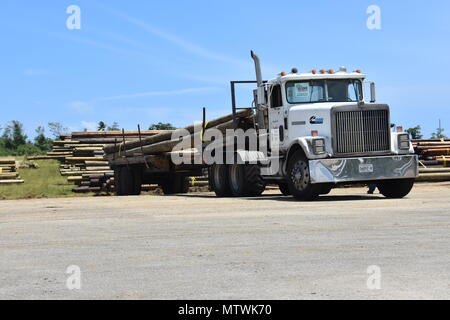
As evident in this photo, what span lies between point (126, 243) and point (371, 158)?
9561 millimetres

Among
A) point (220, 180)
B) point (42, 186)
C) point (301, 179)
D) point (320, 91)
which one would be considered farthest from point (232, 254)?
point (42, 186)

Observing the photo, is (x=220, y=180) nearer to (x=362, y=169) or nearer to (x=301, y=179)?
(x=301, y=179)

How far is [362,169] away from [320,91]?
2375 millimetres

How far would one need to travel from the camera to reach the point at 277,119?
63.4ft

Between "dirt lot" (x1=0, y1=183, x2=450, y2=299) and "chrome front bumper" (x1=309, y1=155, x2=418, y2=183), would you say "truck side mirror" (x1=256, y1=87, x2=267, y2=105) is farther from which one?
"dirt lot" (x1=0, y1=183, x2=450, y2=299)

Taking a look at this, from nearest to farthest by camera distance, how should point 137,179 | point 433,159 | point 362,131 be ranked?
point 362,131 → point 137,179 → point 433,159

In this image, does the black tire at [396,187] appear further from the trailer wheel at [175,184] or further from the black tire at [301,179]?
the trailer wheel at [175,184]

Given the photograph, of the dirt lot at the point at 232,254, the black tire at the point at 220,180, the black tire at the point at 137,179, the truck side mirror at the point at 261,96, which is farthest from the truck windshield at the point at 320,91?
the black tire at the point at 137,179

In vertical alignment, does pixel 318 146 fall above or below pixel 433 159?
above

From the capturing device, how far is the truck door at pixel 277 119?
19.1m

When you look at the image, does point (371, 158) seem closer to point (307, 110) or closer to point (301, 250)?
point (307, 110)

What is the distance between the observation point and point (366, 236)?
387 inches

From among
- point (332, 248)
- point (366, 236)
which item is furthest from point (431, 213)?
point (332, 248)

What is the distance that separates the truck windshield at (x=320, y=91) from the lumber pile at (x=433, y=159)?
37.3ft
